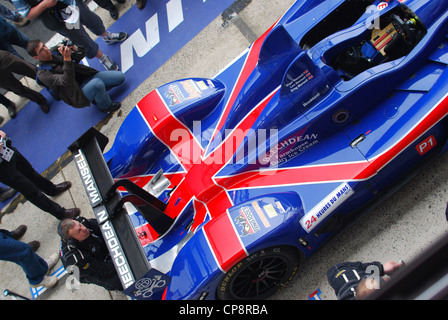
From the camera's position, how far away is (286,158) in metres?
3.45

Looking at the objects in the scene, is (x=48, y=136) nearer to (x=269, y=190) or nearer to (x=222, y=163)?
(x=222, y=163)

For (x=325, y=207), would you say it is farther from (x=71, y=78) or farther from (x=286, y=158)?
(x=71, y=78)

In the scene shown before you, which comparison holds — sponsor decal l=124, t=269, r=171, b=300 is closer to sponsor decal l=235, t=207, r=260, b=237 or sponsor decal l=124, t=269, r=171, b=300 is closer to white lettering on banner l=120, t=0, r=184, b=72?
sponsor decal l=235, t=207, r=260, b=237

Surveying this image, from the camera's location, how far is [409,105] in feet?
10.6

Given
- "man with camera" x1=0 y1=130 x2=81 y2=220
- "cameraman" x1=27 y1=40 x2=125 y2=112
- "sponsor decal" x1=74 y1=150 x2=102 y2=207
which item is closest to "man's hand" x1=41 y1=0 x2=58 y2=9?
"cameraman" x1=27 y1=40 x2=125 y2=112

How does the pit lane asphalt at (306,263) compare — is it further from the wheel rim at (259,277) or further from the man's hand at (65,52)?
the man's hand at (65,52)

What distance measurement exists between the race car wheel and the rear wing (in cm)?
77

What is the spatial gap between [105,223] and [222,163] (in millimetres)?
1157

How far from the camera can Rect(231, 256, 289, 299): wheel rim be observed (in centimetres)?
326

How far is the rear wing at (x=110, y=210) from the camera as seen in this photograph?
9.14 ft

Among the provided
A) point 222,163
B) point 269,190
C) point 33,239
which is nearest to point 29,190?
point 33,239

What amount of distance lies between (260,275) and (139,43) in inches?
172

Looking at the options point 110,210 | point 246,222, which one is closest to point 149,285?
point 110,210

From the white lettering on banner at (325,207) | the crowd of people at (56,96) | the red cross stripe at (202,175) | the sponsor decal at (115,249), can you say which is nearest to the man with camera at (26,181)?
the crowd of people at (56,96)
